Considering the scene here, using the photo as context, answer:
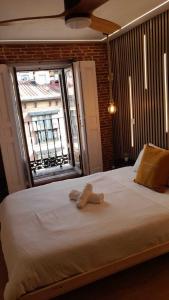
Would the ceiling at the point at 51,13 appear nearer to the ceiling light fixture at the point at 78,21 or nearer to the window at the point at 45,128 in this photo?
the ceiling light fixture at the point at 78,21

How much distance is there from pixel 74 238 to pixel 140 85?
2691 millimetres

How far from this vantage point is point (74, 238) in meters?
1.98

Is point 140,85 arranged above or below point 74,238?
above

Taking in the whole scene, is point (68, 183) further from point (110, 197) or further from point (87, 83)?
point (87, 83)

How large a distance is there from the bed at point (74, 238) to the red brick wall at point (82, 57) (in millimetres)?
2313

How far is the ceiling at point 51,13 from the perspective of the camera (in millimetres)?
2488

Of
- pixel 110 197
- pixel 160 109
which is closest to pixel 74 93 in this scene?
pixel 160 109

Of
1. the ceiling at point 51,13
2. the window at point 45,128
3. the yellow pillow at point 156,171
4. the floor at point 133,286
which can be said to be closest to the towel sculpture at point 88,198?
the yellow pillow at point 156,171

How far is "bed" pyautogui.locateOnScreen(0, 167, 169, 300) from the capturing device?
180 cm

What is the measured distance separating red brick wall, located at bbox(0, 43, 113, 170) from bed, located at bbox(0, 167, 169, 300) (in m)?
2.31

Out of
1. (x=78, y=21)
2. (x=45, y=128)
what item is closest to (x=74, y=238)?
(x=78, y=21)

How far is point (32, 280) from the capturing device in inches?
69.2

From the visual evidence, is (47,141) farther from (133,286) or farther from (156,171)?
(133,286)

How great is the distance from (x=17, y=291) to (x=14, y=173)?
2.58m
